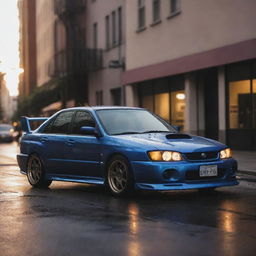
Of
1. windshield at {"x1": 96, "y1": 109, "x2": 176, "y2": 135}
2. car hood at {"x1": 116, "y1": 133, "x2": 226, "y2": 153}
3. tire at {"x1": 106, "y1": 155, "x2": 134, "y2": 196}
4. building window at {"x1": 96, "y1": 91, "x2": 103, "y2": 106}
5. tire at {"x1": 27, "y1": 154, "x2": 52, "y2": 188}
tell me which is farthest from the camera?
building window at {"x1": 96, "y1": 91, "x2": 103, "y2": 106}

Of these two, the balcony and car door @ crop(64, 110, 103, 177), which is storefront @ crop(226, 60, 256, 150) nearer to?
Result: car door @ crop(64, 110, 103, 177)

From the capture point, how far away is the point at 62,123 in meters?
12.1

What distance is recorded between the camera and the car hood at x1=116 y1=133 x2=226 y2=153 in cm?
1002

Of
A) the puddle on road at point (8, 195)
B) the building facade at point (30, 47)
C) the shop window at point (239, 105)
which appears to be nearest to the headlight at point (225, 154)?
the puddle on road at point (8, 195)

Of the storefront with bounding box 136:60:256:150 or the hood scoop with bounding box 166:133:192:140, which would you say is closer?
the hood scoop with bounding box 166:133:192:140

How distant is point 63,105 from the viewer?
43.6 meters

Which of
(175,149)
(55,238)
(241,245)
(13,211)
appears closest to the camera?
(241,245)

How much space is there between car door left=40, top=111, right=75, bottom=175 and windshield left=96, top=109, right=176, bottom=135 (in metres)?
0.80

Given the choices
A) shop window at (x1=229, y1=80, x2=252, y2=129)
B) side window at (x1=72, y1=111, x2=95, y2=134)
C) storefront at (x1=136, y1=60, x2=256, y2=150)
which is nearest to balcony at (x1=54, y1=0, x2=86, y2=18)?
storefront at (x1=136, y1=60, x2=256, y2=150)

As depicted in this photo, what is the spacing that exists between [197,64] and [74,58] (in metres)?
→ 13.7

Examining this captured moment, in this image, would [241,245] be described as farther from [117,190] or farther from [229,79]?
[229,79]

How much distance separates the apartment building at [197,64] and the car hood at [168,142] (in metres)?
11.9

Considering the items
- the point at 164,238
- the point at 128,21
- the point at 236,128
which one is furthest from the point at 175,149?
the point at 128,21

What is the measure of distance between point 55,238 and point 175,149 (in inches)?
136
